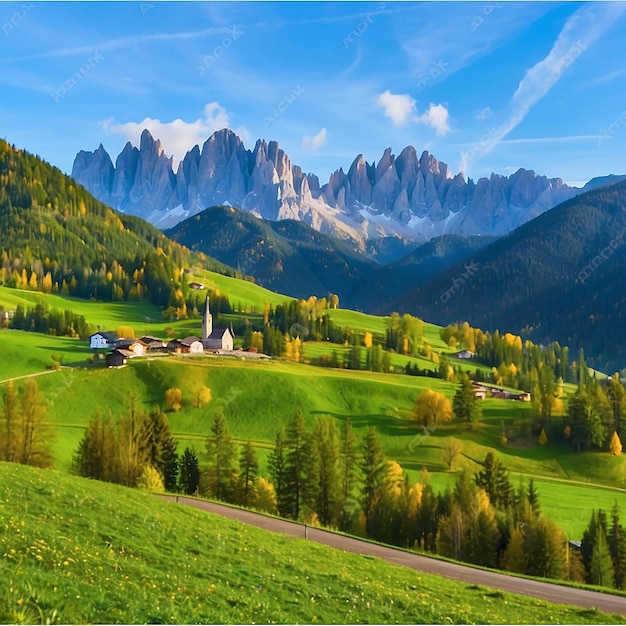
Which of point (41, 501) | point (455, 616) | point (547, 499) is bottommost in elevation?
point (547, 499)

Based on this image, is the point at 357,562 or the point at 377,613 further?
the point at 357,562

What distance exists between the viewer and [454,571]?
106ft

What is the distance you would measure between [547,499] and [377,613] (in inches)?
2619

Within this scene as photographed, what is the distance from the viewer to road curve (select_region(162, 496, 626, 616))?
28.6 m

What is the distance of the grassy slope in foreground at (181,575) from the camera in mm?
13781

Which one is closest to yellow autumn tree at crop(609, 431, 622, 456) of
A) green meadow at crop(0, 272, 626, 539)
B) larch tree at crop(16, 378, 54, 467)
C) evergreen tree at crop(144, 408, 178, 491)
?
green meadow at crop(0, 272, 626, 539)

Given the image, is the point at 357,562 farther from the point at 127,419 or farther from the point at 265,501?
the point at 127,419

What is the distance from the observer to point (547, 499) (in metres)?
75.6

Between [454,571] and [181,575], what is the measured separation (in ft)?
65.2

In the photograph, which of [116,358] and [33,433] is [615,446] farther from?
[116,358]

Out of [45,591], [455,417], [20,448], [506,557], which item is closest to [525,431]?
[455,417]

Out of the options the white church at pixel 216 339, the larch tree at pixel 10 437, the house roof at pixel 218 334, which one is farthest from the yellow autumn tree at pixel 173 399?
the house roof at pixel 218 334

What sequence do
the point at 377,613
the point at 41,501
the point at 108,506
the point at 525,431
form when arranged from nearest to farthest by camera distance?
1. the point at 377,613
2. the point at 41,501
3. the point at 108,506
4. the point at 525,431

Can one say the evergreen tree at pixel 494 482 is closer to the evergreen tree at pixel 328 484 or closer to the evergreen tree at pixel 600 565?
the evergreen tree at pixel 600 565
